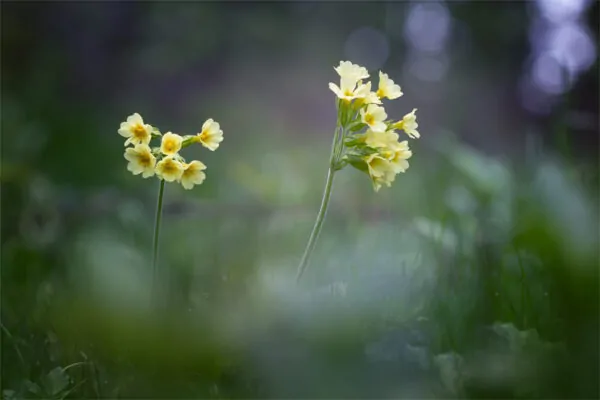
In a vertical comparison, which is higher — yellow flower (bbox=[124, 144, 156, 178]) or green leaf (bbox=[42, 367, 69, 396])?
yellow flower (bbox=[124, 144, 156, 178])

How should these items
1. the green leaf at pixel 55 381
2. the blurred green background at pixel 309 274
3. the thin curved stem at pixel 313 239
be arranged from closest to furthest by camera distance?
1. the blurred green background at pixel 309 274
2. the green leaf at pixel 55 381
3. the thin curved stem at pixel 313 239

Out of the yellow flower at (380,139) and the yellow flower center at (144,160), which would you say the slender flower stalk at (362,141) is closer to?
the yellow flower at (380,139)

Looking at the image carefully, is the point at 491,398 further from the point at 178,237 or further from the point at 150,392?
the point at 178,237

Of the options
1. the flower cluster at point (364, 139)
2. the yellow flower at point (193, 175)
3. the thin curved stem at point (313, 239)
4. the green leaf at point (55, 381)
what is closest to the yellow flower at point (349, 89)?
the flower cluster at point (364, 139)

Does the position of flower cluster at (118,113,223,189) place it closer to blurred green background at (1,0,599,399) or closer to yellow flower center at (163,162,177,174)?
yellow flower center at (163,162,177,174)

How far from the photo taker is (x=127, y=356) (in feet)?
2.09

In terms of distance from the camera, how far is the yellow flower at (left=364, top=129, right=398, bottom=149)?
962 mm

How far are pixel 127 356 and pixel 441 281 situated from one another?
599mm

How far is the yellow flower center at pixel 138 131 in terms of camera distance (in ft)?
3.12

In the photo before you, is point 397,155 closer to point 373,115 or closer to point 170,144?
point 373,115

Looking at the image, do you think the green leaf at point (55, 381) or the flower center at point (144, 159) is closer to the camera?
the green leaf at point (55, 381)

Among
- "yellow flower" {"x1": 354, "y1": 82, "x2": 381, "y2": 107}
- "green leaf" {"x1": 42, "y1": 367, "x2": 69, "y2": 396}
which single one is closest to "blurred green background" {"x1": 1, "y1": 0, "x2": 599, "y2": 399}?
"green leaf" {"x1": 42, "y1": 367, "x2": 69, "y2": 396}

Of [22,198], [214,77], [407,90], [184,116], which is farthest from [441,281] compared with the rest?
[407,90]

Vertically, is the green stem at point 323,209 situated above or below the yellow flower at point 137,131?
below
